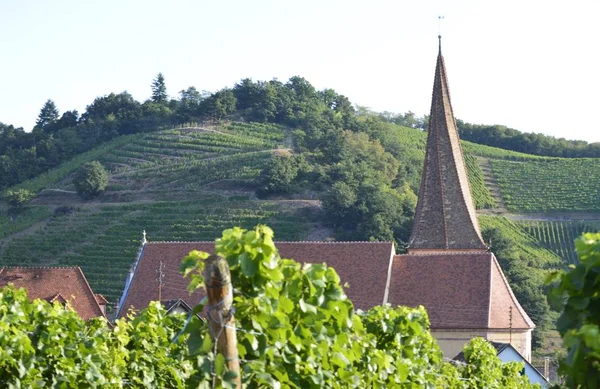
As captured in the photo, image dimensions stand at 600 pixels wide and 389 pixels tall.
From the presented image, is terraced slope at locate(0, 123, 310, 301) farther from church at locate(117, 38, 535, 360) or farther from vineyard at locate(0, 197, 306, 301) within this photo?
church at locate(117, 38, 535, 360)

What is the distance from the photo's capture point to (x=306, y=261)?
112 feet

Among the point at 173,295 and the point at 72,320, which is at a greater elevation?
the point at 72,320

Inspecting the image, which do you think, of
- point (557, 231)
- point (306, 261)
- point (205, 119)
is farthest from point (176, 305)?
point (205, 119)

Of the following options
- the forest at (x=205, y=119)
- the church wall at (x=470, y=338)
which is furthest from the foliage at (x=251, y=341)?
the forest at (x=205, y=119)

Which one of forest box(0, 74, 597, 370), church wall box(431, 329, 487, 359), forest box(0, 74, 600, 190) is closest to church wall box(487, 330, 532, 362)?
church wall box(431, 329, 487, 359)

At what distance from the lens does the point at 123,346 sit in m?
12.7

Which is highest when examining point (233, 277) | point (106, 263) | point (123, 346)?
point (233, 277)

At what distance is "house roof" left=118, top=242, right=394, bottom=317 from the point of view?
109 feet

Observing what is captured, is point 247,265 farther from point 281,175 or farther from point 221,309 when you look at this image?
point 281,175

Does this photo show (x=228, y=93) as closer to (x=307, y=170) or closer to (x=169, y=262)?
(x=307, y=170)

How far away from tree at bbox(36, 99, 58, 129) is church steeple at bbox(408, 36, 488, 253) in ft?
189

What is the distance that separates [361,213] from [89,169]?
716 inches

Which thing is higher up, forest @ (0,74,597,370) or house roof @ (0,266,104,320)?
forest @ (0,74,597,370)

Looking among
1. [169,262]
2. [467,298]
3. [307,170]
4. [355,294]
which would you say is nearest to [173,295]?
[169,262]
